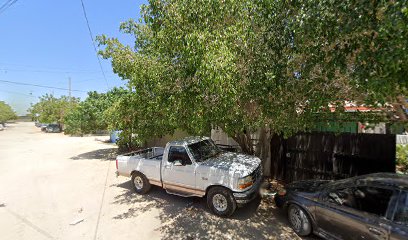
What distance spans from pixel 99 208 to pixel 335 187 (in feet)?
19.9

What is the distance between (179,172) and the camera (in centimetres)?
639

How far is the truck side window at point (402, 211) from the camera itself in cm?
321

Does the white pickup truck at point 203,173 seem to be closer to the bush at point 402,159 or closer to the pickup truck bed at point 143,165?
the pickup truck bed at point 143,165

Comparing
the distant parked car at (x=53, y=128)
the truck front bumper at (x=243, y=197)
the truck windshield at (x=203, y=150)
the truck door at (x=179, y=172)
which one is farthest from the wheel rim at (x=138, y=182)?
the distant parked car at (x=53, y=128)

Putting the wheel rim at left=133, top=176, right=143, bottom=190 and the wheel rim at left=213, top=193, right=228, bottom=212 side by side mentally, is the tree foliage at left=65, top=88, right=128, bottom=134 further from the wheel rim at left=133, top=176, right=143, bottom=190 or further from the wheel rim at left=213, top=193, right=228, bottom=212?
the wheel rim at left=213, top=193, right=228, bottom=212

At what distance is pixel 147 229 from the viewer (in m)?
5.29

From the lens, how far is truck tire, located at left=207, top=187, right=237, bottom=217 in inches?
218

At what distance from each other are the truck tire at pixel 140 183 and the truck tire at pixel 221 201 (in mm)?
2507

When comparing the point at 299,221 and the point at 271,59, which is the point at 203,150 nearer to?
the point at 299,221

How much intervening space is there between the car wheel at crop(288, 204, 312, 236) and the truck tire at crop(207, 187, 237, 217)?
50.0 inches

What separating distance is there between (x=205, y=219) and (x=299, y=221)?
2160 millimetres

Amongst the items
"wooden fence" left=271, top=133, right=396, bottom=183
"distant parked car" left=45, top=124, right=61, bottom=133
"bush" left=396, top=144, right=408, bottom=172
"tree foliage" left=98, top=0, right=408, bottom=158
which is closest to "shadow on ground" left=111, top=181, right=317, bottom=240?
"wooden fence" left=271, top=133, right=396, bottom=183

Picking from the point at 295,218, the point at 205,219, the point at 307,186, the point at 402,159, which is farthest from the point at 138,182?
the point at 402,159

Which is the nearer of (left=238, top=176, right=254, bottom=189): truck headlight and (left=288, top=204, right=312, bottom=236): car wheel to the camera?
(left=288, top=204, right=312, bottom=236): car wheel
